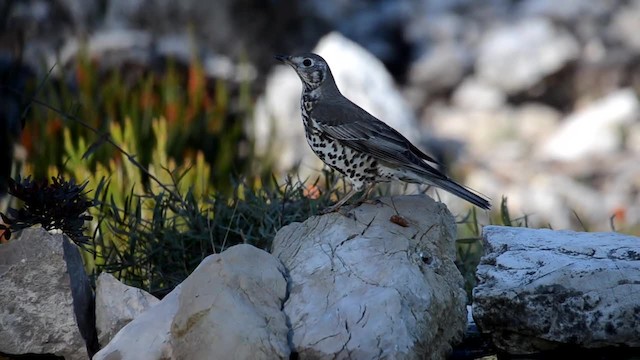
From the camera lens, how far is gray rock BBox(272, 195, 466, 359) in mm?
3729

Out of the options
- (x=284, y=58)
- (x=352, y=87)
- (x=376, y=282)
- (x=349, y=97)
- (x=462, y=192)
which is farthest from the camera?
(x=352, y=87)

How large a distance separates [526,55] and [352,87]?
13.0ft

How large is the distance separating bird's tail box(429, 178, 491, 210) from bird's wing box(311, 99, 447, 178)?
4cm

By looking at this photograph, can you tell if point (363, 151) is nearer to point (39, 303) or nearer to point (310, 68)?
point (310, 68)

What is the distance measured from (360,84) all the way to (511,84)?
366 cm

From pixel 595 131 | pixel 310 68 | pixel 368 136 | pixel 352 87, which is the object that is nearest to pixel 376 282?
pixel 368 136

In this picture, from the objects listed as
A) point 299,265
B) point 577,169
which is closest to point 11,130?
point 299,265

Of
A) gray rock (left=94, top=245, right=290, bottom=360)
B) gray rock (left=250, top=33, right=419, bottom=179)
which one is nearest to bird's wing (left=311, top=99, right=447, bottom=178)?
gray rock (left=94, top=245, right=290, bottom=360)

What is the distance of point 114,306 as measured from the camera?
4.12 meters

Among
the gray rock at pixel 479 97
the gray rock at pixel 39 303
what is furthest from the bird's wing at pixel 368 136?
the gray rock at pixel 479 97

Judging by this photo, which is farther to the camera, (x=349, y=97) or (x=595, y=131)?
(x=595, y=131)

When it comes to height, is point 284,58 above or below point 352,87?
below

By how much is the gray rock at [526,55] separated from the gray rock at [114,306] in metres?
9.60

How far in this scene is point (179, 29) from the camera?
1170cm
